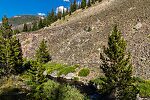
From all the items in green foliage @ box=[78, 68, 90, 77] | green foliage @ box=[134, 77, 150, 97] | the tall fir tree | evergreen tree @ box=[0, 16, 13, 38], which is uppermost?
evergreen tree @ box=[0, 16, 13, 38]

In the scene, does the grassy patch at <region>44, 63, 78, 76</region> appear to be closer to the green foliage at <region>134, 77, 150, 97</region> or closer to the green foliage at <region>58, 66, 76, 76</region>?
the green foliage at <region>58, 66, 76, 76</region>

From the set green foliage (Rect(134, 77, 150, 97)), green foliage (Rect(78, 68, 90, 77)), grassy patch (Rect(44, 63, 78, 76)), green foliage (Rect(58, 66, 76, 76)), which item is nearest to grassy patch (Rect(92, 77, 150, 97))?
green foliage (Rect(134, 77, 150, 97))

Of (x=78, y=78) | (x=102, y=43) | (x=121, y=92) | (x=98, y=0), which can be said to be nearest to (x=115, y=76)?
(x=121, y=92)

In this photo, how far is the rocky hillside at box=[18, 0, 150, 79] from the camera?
103688 mm

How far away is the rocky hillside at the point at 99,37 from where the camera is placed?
104 metres

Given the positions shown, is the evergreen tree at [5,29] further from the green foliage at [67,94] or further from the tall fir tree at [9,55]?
the green foliage at [67,94]

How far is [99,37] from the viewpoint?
12144 centimetres

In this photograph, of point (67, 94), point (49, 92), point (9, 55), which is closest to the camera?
point (67, 94)

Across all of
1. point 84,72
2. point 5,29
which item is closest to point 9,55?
point 5,29

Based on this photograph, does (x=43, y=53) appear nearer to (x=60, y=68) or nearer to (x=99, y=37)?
(x=60, y=68)

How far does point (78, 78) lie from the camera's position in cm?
Result: 9506

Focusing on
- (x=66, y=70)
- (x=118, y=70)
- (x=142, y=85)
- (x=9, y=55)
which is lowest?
(x=142, y=85)

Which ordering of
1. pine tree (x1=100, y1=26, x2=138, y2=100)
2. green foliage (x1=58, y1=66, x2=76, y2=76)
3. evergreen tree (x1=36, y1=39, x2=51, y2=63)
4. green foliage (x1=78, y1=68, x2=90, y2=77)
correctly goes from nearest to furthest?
1. pine tree (x1=100, y1=26, x2=138, y2=100)
2. green foliage (x1=78, y1=68, x2=90, y2=77)
3. green foliage (x1=58, y1=66, x2=76, y2=76)
4. evergreen tree (x1=36, y1=39, x2=51, y2=63)

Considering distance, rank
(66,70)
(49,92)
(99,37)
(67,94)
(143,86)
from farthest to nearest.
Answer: (99,37) → (66,70) → (143,86) → (49,92) → (67,94)
